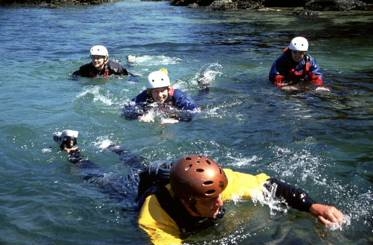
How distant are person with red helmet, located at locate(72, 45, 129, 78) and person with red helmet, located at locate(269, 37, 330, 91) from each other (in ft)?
13.6

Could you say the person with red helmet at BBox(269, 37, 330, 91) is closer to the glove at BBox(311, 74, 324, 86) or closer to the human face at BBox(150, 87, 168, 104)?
the glove at BBox(311, 74, 324, 86)

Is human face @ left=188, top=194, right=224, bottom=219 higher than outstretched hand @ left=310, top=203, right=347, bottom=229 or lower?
higher

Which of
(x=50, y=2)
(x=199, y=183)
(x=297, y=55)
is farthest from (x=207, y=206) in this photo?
(x=50, y=2)

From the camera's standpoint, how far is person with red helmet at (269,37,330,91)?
12211mm

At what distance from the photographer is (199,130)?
938cm

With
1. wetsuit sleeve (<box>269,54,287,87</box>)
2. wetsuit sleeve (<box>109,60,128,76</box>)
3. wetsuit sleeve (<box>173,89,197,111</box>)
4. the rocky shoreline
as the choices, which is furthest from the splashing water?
the rocky shoreline

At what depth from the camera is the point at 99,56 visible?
13.3 metres

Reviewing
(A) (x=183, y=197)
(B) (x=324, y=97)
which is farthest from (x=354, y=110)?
(A) (x=183, y=197)

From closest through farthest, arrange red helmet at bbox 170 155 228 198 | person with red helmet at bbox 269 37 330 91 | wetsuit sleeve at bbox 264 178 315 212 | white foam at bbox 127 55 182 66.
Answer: red helmet at bbox 170 155 228 198, wetsuit sleeve at bbox 264 178 315 212, person with red helmet at bbox 269 37 330 91, white foam at bbox 127 55 182 66

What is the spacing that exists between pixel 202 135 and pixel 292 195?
13.8ft

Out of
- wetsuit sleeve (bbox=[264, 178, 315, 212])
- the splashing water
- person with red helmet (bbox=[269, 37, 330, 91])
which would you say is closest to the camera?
wetsuit sleeve (bbox=[264, 178, 315, 212])

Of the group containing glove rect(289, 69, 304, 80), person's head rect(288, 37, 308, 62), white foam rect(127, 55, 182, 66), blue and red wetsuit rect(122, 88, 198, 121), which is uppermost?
person's head rect(288, 37, 308, 62)

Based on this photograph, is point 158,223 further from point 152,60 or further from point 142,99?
point 152,60

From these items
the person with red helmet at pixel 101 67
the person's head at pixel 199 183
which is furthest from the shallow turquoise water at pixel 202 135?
the person's head at pixel 199 183
